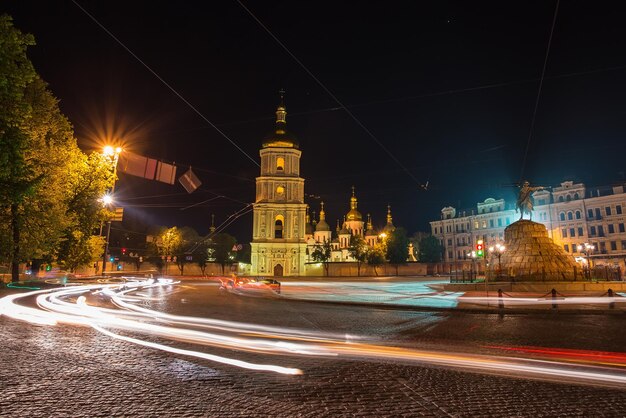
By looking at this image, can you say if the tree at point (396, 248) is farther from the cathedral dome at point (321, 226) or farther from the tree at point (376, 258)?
the cathedral dome at point (321, 226)

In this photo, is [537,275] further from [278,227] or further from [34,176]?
[278,227]

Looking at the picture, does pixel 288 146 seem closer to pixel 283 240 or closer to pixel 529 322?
pixel 283 240

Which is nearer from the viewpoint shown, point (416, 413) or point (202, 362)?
point (416, 413)

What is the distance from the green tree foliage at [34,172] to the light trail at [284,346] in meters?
4.93

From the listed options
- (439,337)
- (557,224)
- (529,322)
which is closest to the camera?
(439,337)

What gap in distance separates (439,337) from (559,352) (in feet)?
7.79

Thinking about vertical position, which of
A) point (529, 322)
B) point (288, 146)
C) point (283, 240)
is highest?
point (288, 146)

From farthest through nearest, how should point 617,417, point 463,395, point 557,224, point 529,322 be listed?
1. point 557,224
2. point 529,322
3. point 463,395
4. point 617,417

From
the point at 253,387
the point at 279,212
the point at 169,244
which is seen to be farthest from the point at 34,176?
Result: the point at 169,244

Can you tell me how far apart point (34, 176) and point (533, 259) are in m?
28.5

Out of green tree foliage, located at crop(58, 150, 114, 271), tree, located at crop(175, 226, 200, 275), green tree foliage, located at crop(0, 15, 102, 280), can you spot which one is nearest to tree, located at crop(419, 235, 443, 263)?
tree, located at crop(175, 226, 200, 275)

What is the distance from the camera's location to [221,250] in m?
81.8

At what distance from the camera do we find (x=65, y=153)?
21547mm

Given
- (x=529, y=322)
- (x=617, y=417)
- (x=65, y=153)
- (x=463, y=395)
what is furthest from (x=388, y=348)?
(x=65, y=153)
